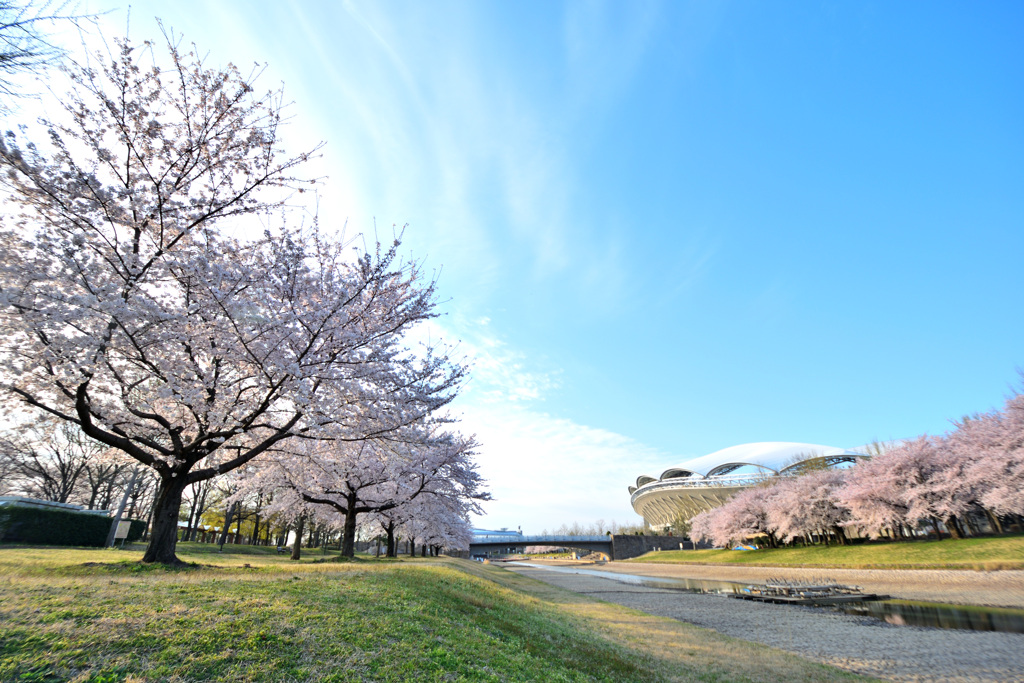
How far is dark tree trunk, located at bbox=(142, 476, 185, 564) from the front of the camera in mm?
13484

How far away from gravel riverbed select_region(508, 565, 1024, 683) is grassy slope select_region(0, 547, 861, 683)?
1934 millimetres

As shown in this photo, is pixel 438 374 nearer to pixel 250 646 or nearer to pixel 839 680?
pixel 250 646

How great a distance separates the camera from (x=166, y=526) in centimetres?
1380

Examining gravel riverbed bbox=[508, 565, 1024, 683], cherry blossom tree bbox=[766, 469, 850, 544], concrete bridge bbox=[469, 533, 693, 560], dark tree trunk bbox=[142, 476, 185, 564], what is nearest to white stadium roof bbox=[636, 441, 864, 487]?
concrete bridge bbox=[469, 533, 693, 560]

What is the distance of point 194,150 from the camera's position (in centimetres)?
1263

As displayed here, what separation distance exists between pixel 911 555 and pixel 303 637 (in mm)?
52385

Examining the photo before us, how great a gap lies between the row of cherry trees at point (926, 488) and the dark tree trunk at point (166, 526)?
51.8m

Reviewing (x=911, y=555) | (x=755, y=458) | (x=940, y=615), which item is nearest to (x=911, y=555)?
(x=911, y=555)

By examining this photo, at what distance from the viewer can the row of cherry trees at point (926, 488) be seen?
35.3 meters

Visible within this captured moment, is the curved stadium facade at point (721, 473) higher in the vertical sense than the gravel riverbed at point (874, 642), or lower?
higher

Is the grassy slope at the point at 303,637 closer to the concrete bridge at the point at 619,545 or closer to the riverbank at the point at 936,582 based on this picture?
the riverbank at the point at 936,582

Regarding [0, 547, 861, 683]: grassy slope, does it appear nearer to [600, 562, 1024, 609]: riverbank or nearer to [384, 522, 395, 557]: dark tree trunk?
[600, 562, 1024, 609]: riverbank

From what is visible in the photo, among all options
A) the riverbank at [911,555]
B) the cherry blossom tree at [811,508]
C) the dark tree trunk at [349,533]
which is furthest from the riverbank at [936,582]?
the dark tree trunk at [349,533]

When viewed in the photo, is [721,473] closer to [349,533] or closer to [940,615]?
[940,615]
